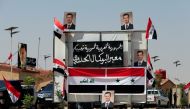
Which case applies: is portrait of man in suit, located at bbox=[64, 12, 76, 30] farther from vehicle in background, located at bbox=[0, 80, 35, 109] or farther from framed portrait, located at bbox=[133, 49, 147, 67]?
vehicle in background, located at bbox=[0, 80, 35, 109]

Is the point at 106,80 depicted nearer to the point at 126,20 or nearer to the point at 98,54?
the point at 98,54

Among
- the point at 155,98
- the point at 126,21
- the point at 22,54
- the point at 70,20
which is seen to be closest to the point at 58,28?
the point at 70,20

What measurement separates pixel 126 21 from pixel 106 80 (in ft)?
9.75

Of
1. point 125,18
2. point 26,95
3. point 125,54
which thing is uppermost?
point 125,18

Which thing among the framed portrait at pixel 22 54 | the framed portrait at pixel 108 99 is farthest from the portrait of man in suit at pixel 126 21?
the framed portrait at pixel 22 54

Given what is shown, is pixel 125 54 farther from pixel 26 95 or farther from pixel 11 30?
pixel 11 30

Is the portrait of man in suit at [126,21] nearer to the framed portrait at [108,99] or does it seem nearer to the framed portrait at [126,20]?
the framed portrait at [126,20]

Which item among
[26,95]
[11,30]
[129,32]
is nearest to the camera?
[129,32]

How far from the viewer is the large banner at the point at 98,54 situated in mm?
25438

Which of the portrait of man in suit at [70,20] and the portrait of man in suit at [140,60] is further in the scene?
the portrait of man in suit at [70,20]

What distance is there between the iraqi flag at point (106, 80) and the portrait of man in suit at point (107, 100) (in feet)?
2.13

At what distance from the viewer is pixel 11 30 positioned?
181ft

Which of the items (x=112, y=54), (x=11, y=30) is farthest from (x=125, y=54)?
(x=11, y=30)

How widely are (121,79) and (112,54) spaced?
1.26m
